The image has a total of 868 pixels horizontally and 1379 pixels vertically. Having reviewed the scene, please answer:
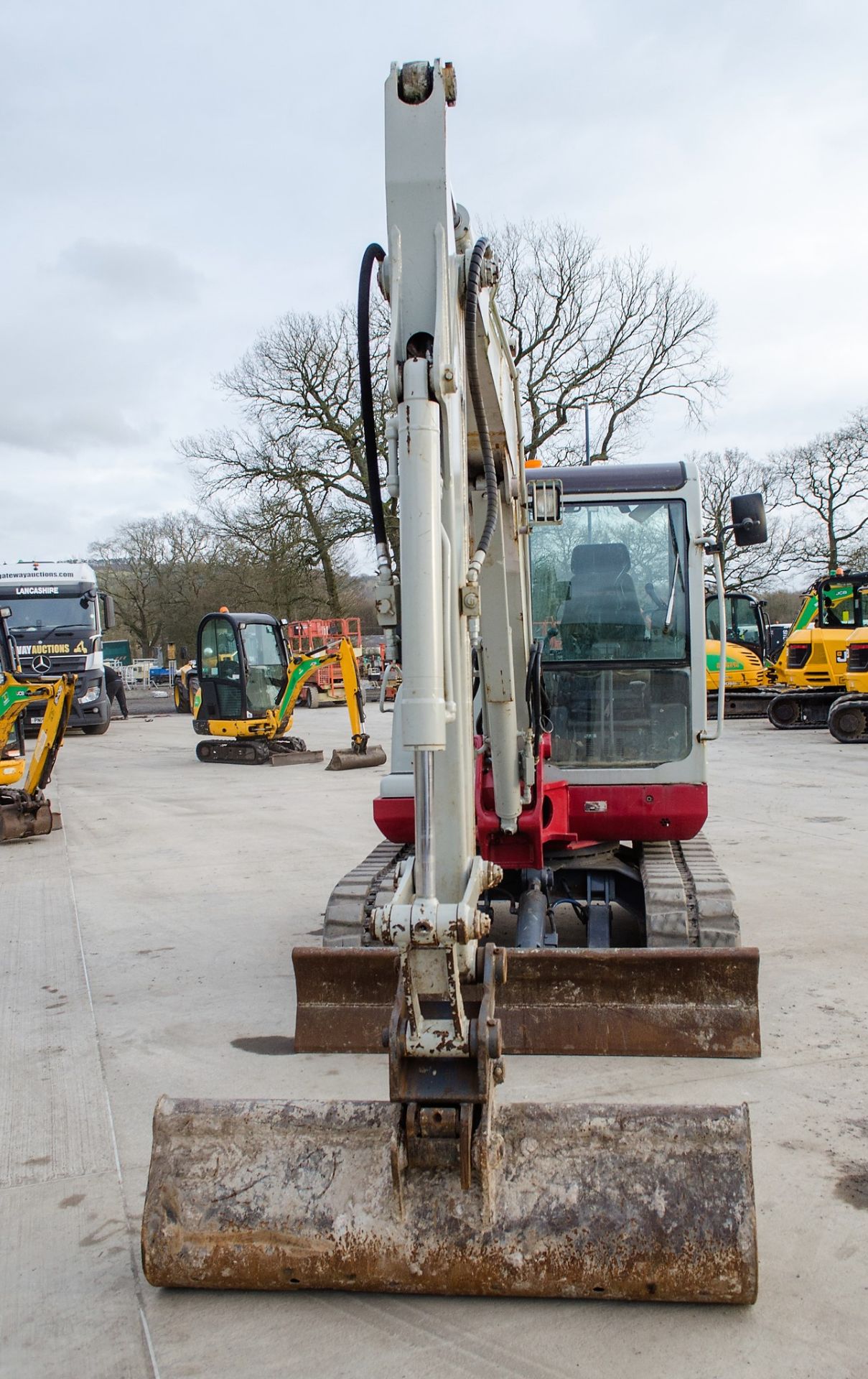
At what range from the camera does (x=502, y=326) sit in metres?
4.02

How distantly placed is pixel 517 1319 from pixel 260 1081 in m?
1.70

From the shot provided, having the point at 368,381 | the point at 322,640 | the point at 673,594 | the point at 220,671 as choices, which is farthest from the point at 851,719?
the point at 322,640

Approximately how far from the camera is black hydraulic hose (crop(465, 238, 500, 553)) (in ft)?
10.2

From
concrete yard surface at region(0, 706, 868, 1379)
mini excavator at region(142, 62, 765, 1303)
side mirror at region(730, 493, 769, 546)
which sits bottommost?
concrete yard surface at region(0, 706, 868, 1379)

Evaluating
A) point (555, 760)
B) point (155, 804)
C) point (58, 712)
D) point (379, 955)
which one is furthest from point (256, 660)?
point (379, 955)

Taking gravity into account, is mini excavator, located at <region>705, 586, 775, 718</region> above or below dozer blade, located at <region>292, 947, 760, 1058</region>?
above

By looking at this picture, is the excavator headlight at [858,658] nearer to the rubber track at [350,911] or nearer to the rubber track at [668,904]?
the rubber track at [668,904]

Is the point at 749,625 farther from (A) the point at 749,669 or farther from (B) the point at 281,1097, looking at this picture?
(B) the point at 281,1097

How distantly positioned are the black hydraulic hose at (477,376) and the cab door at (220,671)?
13.8 metres

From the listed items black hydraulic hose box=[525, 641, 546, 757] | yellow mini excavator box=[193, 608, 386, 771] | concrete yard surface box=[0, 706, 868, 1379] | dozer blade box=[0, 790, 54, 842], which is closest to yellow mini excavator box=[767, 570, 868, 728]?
yellow mini excavator box=[193, 608, 386, 771]

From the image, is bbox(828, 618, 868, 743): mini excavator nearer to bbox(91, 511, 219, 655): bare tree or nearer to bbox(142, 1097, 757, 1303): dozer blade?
bbox(142, 1097, 757, 1303): dozer blade

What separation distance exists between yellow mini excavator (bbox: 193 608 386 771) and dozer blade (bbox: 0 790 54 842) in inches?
232

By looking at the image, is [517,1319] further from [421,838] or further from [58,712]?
[58,712]

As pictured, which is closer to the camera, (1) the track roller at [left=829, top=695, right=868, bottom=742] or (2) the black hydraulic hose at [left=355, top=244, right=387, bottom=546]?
(2) the black hydraulic hose at [left=355, top=244, right=387, bottom=546]
